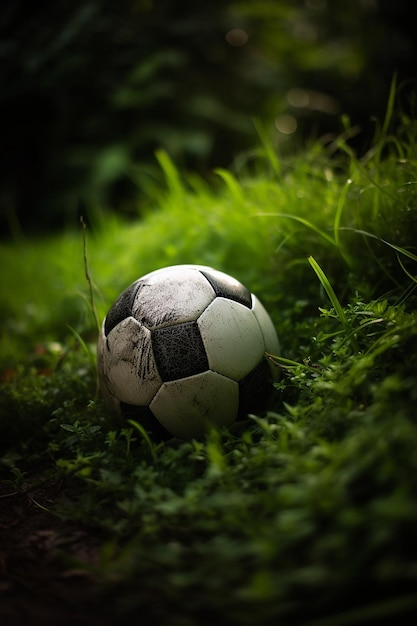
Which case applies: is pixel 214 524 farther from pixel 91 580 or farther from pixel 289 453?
pixel 91 580

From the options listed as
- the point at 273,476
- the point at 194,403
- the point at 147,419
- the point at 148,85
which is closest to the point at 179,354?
the point at 194,403

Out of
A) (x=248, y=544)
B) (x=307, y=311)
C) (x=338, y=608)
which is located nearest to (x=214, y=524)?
(x=248, y=544)

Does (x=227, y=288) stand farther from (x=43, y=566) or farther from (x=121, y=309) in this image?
(x=43, y=566)

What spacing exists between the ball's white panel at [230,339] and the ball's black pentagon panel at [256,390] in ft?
0.10

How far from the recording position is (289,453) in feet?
5.01

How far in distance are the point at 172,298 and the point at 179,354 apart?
0.25 metres

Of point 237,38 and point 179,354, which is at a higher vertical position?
point 237,38

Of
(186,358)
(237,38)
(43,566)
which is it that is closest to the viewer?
(43,566)

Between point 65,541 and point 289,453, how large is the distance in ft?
2.79

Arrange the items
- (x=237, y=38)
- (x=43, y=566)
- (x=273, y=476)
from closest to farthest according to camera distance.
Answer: (x=273, y=476), (x=43, y=566), (x=237, y=38)

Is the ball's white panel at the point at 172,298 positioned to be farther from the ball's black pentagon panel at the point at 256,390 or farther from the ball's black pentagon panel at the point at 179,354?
the ball's black pentagon panel at the point at 256,390

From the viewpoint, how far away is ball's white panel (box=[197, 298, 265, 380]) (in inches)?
75.6

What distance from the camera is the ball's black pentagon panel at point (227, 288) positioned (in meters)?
2.07

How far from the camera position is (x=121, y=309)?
2102 millimetres
